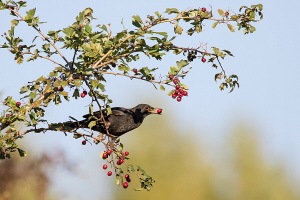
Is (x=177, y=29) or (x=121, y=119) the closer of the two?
(x=177, y=29)

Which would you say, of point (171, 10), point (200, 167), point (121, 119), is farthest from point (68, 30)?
point (200, 167)

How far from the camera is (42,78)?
684cm

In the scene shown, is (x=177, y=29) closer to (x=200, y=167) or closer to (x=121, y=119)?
(x=121, y=119)

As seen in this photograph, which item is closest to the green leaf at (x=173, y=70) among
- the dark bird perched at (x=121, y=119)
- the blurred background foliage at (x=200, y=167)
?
the dark bird perched at (x=121, y=119)

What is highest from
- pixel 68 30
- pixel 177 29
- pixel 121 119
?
pixel 121 119

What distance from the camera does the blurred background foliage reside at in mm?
27797

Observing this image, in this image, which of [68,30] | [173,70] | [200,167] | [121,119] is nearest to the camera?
[68,30]

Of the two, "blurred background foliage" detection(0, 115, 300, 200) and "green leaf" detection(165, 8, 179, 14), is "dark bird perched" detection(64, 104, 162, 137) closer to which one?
"green leaf" detection(165, 8, 179, 14)

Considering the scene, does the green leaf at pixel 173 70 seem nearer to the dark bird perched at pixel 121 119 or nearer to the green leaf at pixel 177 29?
the green leaf at pixel 177 29

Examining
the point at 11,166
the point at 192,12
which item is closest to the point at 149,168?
the point at 11,166

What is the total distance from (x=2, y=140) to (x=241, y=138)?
24.6 metres

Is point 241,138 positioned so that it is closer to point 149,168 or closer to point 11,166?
point 149,168

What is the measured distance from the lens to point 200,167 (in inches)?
1184

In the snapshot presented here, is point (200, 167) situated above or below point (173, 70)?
above
